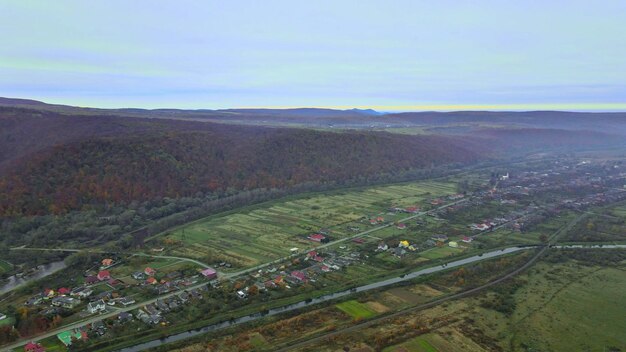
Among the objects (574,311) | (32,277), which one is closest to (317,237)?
(574,311)

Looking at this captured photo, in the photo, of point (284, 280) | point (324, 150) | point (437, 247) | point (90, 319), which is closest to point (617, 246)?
point (437, 247)

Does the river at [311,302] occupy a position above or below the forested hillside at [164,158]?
below

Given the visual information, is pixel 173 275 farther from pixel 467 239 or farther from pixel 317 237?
pixel 467 239

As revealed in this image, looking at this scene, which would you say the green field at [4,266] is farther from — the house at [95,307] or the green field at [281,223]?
the house at [95,307]

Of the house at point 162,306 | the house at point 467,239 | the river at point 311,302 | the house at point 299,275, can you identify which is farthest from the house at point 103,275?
the house at point 467,239

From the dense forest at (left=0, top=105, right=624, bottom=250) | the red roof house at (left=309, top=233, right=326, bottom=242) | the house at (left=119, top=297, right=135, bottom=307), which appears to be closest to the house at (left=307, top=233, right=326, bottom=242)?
the red roof house at (left=309, top=233, right=326, bottom=242)

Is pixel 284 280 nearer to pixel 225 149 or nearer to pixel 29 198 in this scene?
pixel 29 198

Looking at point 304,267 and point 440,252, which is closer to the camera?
point 304,267
